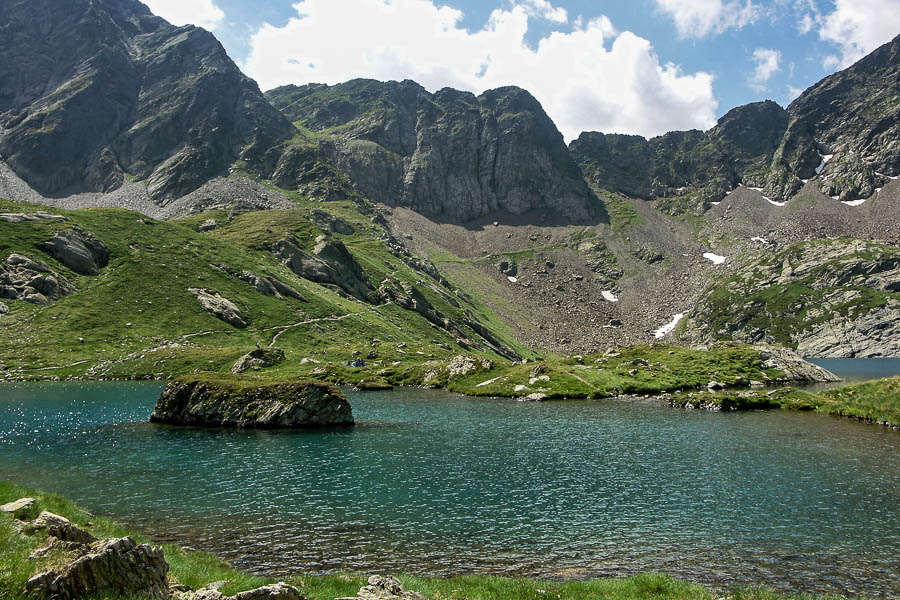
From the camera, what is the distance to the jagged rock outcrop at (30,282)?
13025 centimetres

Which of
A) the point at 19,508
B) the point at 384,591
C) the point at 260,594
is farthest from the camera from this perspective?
the point at 19,508

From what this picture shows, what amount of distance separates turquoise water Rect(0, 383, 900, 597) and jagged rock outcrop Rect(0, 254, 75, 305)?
87.0m

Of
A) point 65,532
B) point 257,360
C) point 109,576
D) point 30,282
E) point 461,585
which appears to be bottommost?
point 461,585

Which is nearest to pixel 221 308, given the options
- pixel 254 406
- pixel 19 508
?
pixel 254 406

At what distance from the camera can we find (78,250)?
153250 mm

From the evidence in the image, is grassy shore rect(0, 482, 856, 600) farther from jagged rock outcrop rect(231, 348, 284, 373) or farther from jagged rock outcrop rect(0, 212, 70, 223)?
jagged rock outcrop rect(0, 212, 70, 223)

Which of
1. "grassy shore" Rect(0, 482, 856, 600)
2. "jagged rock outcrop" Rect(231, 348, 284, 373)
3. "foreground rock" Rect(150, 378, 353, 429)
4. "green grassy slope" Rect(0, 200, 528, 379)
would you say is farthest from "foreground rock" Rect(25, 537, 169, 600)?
"green grassy slope" Rect(0, 200, 528, 379)

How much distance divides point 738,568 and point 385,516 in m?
19.1

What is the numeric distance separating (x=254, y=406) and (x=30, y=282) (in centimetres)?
11340

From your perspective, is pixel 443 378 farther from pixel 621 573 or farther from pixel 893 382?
pixel 621 573

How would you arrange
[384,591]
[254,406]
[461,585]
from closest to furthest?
1. [384,591]
2. [461,585]
3. [254,406]

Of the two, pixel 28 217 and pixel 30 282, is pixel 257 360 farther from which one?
pixel 28 217

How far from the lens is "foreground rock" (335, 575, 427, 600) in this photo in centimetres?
1555

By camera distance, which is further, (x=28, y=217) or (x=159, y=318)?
(x=28, y=217)
